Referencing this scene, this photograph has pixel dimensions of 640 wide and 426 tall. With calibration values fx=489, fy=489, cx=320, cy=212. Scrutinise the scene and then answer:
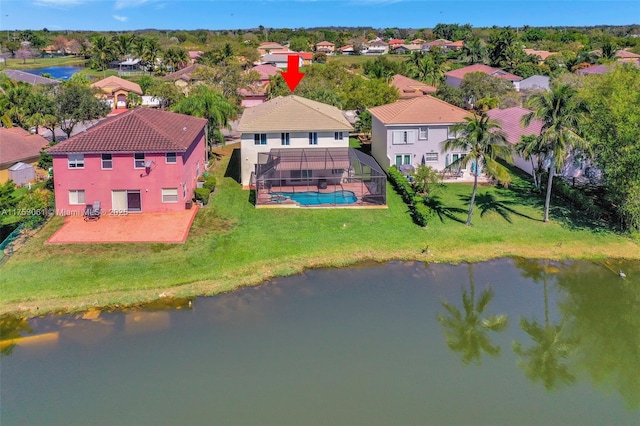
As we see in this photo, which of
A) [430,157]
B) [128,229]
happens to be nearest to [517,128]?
[430,157]

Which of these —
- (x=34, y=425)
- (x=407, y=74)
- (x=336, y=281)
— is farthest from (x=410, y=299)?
(x=407, y=74)

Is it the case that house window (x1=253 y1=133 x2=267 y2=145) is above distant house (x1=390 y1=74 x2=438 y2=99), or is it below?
below

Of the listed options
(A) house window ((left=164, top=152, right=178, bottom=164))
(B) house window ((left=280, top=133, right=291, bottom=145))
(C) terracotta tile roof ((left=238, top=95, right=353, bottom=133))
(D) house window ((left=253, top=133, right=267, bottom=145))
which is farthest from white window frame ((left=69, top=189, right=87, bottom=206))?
(B) house window ((left=280, top=133, right=291, bottom=145))

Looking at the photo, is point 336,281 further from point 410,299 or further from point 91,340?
point 91,340

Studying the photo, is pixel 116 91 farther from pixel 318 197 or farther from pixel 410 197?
pixel 410 197

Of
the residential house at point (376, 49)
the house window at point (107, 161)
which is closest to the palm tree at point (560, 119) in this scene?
the house window at point (107, 161)

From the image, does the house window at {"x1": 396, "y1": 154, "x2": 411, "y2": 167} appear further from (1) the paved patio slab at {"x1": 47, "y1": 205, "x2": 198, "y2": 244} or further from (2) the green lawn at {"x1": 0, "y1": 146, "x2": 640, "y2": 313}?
(1) the paved patio slab at {"x1": 47, "y1": 205, "x2": 198, "y2": 244}
